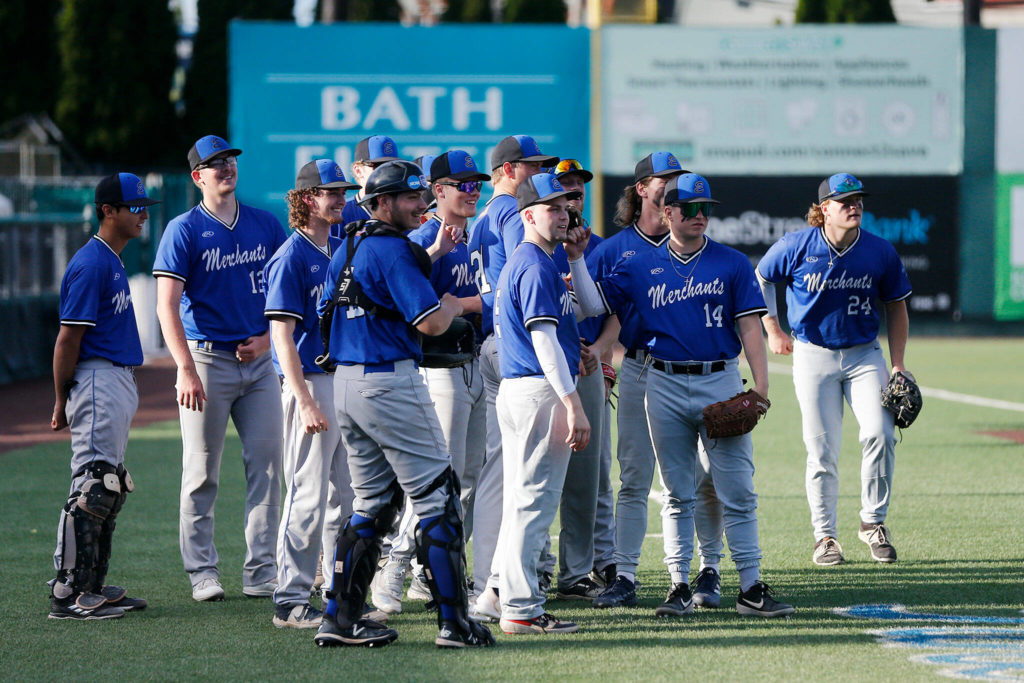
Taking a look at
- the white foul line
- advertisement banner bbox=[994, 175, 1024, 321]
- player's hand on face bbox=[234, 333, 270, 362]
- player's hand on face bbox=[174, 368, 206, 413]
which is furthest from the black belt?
advertisement banner bbox=[994, 175, 1024, 321]

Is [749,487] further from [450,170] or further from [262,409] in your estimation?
[262,409]

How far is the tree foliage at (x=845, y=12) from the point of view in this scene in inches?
1266

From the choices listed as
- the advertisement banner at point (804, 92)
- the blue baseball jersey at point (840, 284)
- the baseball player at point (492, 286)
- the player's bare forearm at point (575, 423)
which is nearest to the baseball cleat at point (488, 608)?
the baseball player at point (492, 286)

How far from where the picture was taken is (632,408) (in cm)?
663

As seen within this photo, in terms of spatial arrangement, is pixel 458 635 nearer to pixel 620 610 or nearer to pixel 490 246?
pixel 620 610

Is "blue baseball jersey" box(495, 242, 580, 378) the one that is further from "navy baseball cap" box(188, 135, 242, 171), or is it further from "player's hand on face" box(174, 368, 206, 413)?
"navy baseball cap" box(188, 135, 242, 171)

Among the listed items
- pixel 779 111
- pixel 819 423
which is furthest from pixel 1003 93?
pixel 819 423

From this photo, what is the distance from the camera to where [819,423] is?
7754 millimetres

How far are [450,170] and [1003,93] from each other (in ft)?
62.4

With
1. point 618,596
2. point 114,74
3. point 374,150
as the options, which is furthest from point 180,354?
point 114,74

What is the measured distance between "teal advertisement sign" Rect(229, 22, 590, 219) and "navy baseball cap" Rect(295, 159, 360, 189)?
15.5 m

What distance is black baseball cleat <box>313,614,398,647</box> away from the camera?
18.7ft

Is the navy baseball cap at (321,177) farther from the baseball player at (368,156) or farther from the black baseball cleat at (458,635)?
the black baseball cleat at (458,635)

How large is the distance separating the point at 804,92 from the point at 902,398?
16100 millimetres
